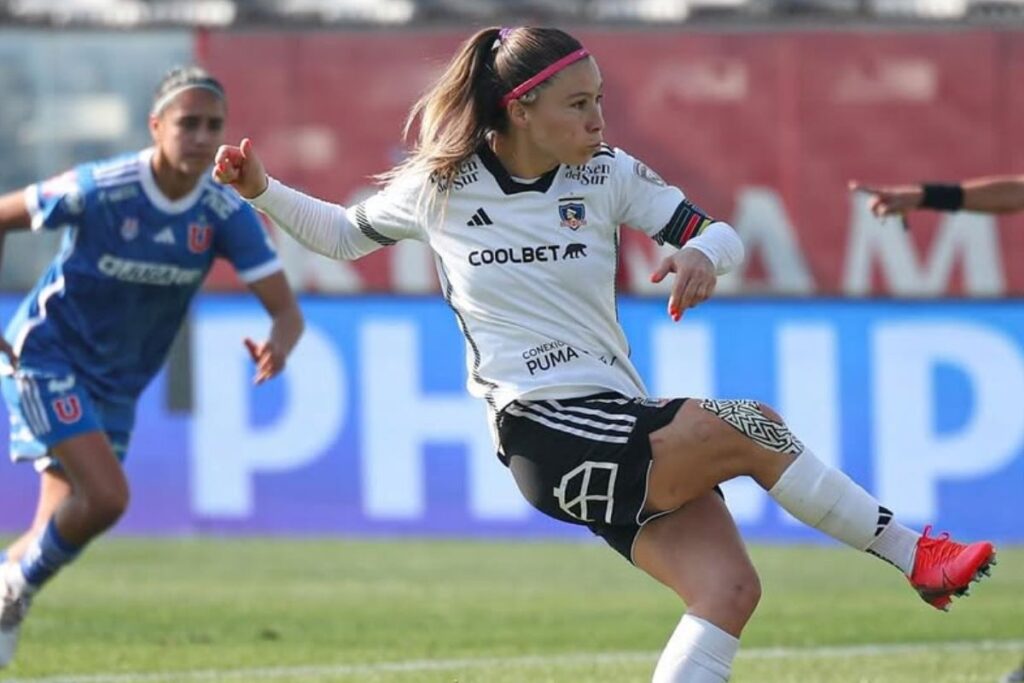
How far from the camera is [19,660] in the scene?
8.87m

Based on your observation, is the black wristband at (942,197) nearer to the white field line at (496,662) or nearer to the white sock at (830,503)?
the white field line at (496,662)

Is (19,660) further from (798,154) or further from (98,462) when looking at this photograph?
(798,154)

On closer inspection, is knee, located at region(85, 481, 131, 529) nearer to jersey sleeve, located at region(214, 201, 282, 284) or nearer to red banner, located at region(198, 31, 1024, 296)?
jersey sleeve, located at region(214, 201, 282, 284)

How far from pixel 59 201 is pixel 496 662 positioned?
2.53 metres

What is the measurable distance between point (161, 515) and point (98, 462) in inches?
250

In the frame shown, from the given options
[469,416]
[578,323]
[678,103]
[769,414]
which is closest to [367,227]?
[578,323]

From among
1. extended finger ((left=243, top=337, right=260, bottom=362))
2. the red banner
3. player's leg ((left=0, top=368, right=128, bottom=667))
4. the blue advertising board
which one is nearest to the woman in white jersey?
extended finger ((left=243, top=337, right=260, bottom=362))

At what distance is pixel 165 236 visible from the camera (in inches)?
352

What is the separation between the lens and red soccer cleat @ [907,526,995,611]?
5695 millimetres

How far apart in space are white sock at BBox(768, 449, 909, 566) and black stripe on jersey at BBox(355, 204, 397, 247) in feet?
4.45

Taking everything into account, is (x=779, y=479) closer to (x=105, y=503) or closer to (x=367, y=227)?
(x=367, y=227)

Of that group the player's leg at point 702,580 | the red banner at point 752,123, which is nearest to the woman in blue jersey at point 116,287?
the player's leg at point 702,580

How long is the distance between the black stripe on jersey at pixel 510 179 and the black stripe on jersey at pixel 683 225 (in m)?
0.34

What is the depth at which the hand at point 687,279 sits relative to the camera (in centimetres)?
557
